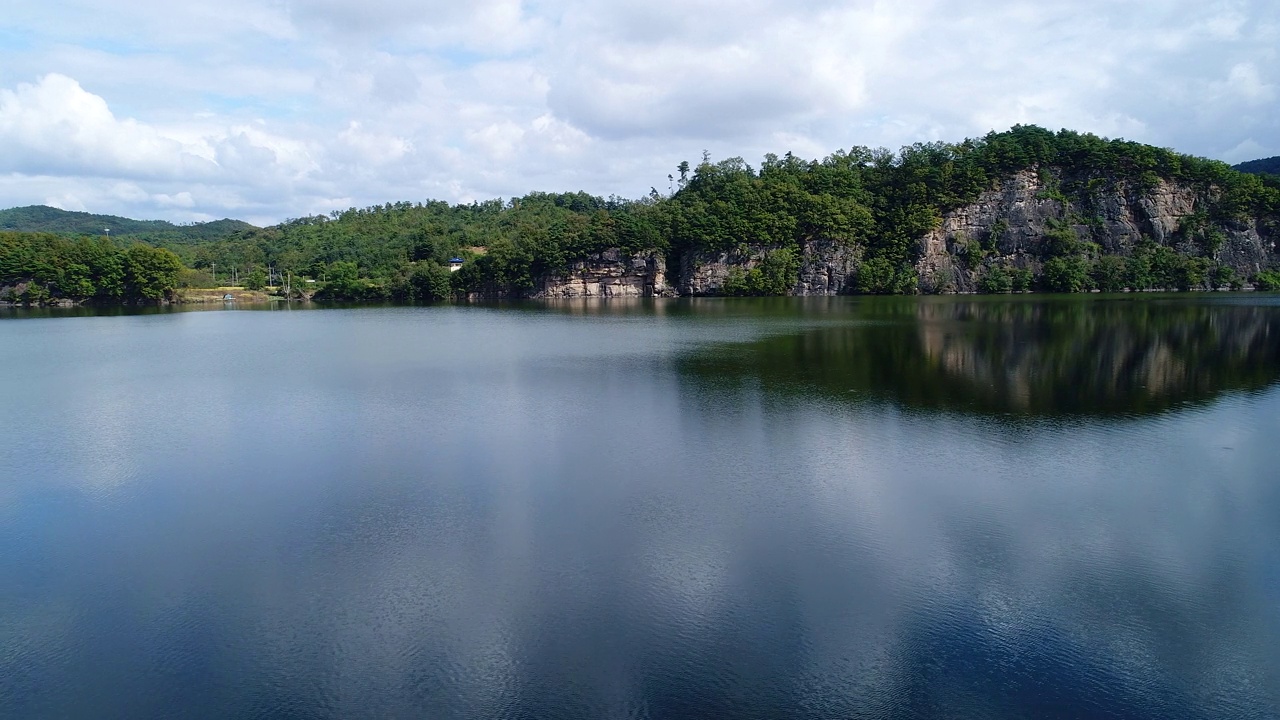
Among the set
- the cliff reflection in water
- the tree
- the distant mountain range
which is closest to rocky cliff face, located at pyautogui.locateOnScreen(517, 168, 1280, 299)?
the cliff reflection in water

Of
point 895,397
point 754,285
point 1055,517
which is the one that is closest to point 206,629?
point 1055,517

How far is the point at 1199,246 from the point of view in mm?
84938

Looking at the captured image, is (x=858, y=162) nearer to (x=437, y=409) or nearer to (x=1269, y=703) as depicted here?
(x=437, y=409)

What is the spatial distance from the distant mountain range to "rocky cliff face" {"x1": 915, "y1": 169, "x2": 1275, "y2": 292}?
132289 millimetres

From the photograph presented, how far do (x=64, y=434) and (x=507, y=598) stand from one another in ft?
51.0

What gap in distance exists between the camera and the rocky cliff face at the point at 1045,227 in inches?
3344

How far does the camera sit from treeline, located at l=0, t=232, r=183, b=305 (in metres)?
81.7

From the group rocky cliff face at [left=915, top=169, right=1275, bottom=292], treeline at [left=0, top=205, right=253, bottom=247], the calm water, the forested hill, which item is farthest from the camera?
treeline at [left=0, top=205, right=253, bottom=247]

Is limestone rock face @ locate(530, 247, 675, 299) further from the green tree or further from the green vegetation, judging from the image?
the green tree

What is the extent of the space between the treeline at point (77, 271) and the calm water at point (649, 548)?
6890 centimetres

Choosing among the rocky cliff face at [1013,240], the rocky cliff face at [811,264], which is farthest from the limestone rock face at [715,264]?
the rocky cliff face at [1013,240]

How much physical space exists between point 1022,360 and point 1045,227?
218ft

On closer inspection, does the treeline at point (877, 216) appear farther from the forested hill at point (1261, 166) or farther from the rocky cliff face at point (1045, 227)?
the forested hill at point (1261, 166)

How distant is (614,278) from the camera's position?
297 ft
